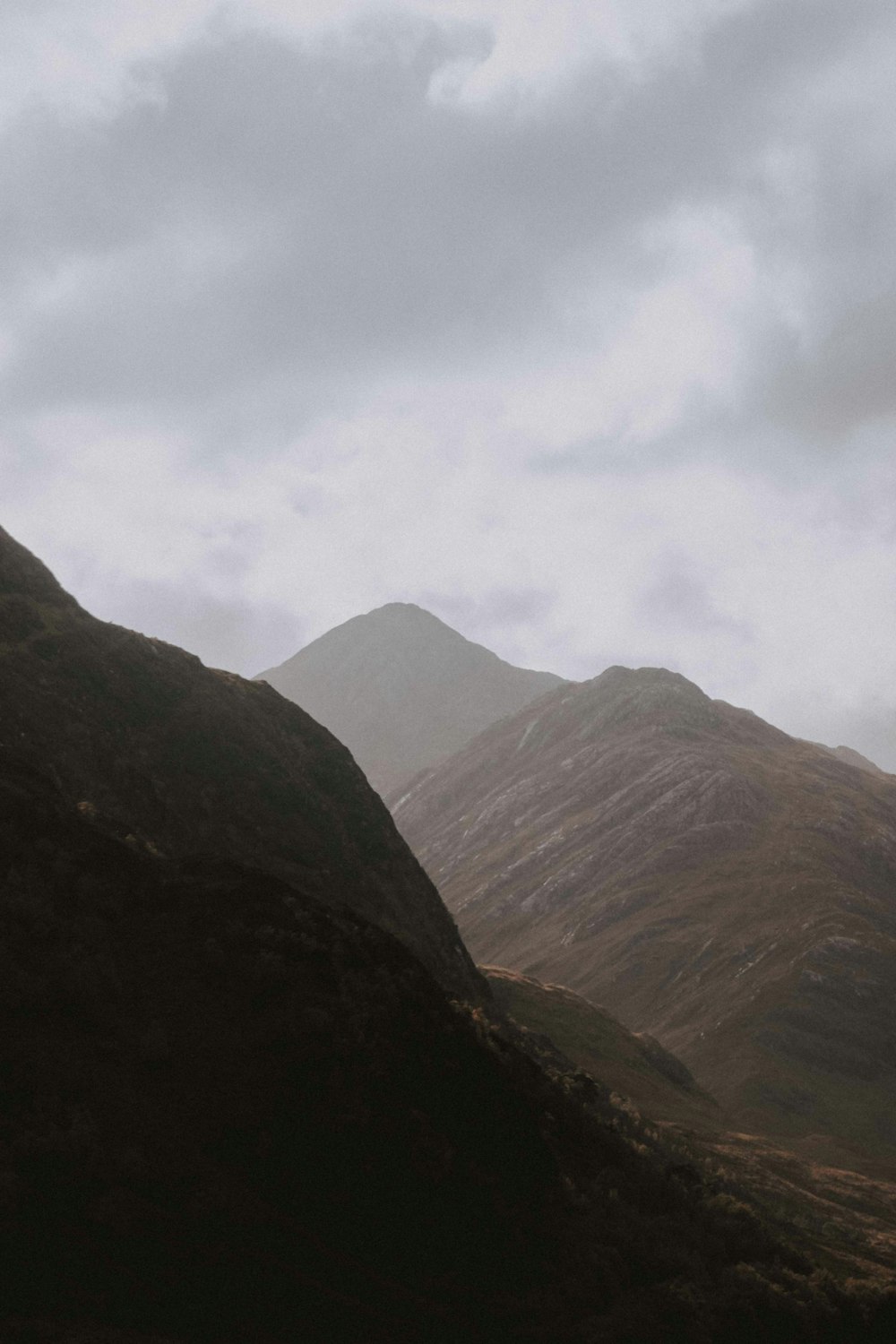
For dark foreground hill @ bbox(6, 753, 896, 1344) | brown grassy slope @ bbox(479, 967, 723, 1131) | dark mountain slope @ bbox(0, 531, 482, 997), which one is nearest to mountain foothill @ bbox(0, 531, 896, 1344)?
dark foreground hill @ bbox(6, 753, 896, 1344)

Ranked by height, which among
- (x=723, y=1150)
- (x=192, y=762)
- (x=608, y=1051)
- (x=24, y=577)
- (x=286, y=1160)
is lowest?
(x=286, y=1160)

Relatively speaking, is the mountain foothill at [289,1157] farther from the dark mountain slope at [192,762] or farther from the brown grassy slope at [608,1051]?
the brown grassy slope at [608,1051]

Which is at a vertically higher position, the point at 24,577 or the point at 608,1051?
the point at 24,577

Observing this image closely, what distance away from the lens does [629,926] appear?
7451 inches

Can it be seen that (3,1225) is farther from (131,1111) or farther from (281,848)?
(281,848)

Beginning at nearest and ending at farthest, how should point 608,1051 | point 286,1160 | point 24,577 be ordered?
point 286,1160 → point 24,577 → point 608,1051

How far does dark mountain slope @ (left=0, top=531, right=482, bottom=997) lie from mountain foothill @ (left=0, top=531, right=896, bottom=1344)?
224 cm

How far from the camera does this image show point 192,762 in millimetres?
55969

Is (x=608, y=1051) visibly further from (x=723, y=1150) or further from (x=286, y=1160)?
(x=286, y=1160)

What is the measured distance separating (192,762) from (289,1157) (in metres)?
33.6

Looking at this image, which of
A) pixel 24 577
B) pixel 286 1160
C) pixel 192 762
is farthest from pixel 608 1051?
pixel 286 1160

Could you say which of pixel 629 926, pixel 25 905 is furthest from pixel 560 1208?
pixel 629 926

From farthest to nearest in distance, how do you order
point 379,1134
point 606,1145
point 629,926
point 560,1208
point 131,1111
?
point 629,926
point 606,1145
point 560,1208
point 379,1134
point 131,1111

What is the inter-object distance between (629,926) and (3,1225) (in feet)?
592
